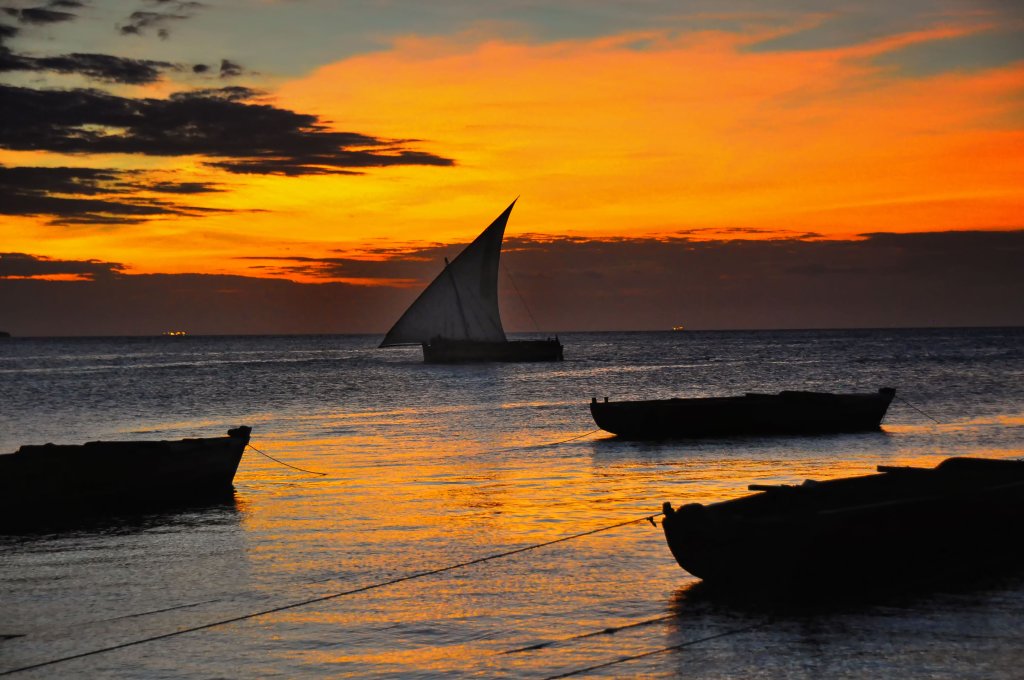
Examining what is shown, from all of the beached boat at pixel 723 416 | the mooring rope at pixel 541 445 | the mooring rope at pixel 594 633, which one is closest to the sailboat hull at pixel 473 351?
the mooring rope at pixel 541 445

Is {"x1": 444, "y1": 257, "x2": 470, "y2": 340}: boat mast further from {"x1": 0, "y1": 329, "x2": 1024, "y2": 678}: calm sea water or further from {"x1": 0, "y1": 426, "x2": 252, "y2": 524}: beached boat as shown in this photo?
{"x1": 0, "y1": 426, "x2": 252, "y2": 524}: beached boat

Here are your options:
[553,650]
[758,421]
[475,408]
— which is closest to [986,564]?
[553,650]

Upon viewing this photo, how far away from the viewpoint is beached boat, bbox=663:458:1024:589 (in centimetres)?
1305

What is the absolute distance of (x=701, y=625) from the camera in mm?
12109

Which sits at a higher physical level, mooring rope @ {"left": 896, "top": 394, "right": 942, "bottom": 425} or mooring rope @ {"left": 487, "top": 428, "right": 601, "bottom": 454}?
mooring rope @ {"left": 896, "top": 394, "right": 942, "bottom": 425}

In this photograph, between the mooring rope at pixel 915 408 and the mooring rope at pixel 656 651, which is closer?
the mooring rope at pixel 656 651

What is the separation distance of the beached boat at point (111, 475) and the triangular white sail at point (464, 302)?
7088 cm

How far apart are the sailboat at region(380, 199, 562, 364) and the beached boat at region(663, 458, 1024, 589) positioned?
7882 cm

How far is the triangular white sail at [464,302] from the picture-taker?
9556cm

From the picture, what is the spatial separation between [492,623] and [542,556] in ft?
11.9

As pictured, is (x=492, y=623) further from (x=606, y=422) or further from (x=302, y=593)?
(x=606, y=422)

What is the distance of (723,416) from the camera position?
117 feet

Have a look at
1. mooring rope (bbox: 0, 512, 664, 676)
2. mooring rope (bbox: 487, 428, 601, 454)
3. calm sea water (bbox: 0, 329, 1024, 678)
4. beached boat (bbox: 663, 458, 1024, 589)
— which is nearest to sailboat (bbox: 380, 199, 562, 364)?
mooring rope (bbox: 487, 428, 601, 454)

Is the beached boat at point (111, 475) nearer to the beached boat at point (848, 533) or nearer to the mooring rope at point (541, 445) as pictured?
the mooring rope at point (541, 445)
